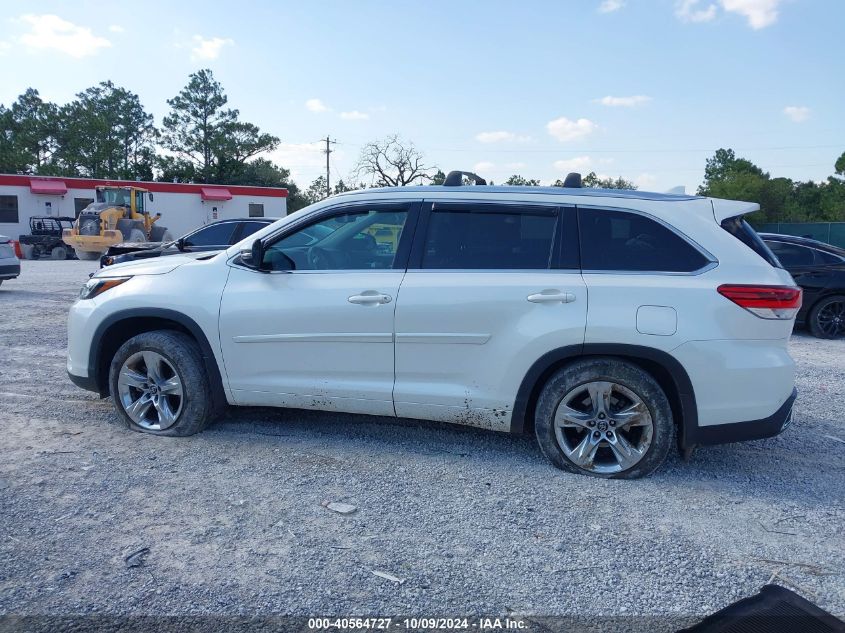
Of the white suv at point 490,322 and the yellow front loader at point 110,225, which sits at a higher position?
the yellow front loader at point 110,225

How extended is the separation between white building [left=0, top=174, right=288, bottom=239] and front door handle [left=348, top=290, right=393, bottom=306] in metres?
29.1

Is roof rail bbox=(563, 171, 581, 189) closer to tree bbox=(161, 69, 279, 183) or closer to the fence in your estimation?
the fence

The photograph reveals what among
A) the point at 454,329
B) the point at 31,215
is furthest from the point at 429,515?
the point at 31,215

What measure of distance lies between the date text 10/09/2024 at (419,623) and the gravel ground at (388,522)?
0.07 m

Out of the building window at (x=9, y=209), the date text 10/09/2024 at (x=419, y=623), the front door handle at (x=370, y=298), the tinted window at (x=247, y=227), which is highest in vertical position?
the building window at (x=9, y=209)

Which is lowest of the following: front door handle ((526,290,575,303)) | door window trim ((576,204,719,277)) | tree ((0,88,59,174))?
front door handle ((526,290,575,303))

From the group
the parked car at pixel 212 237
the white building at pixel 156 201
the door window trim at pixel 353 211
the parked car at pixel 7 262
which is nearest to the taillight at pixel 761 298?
the door window trim at pixel 353 211

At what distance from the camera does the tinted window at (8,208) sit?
3428cm

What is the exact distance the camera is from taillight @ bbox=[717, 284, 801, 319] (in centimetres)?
397

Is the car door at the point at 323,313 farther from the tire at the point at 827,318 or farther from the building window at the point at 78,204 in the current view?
the building window at the point at 78,204

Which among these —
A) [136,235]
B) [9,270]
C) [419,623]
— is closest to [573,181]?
[419,623]

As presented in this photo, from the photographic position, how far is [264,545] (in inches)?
133

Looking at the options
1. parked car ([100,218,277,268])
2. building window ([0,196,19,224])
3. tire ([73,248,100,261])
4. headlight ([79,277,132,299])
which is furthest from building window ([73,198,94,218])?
headlight ([79,277,132,299])

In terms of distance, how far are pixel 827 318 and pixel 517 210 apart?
7.66m
